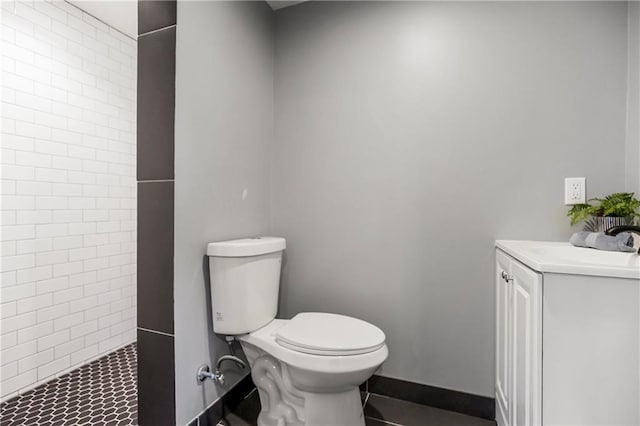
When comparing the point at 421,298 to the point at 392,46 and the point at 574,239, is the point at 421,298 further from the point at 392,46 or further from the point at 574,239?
the point at 392,46

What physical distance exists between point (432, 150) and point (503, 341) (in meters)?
0.92

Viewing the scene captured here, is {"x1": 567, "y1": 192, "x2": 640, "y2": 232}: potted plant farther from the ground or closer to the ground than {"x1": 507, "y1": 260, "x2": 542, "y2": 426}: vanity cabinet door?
farther from the ground

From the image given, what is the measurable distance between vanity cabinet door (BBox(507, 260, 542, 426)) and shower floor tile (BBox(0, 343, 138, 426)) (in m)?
1.60

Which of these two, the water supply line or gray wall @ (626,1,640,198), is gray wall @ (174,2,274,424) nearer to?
the water supply line

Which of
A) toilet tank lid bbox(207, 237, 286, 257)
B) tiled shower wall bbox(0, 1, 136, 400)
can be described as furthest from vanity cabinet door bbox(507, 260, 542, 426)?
tiled shower wall bbox(0, 1, 136, 400)

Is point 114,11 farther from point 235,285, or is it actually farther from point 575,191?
point 575,191

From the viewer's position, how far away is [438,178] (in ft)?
5.16

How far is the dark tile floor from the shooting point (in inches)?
57.7

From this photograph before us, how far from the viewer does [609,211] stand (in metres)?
1.24

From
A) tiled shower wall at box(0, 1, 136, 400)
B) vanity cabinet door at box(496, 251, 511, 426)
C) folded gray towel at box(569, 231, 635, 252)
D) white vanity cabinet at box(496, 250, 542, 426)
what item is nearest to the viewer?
white vanity cabinet at box(496, 250, 542, 426)

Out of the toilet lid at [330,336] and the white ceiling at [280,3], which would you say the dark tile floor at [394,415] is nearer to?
the toilet lid at [330,336]

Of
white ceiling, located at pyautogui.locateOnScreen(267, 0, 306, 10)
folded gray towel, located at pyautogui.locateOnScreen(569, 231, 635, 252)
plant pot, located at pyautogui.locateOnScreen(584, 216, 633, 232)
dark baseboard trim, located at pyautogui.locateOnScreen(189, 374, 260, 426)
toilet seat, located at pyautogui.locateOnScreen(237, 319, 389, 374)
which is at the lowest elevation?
dark baseboard trim, located at pyautogui.locateOnScreen(189, 374, 260, 426)

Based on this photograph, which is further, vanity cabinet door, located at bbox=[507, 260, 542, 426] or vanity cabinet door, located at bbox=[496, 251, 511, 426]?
vanity cabinet door, located at bbox=[496, 251, 511, 426]

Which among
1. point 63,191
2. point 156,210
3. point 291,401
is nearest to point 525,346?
point 291,401
